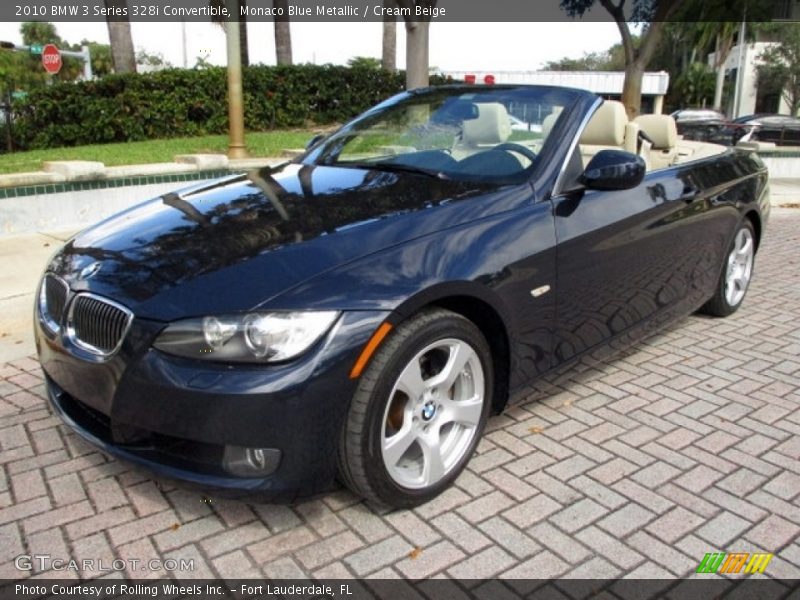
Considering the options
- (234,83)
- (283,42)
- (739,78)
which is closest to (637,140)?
(234,83)

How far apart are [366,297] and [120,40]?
1665cm

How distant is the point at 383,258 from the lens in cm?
242

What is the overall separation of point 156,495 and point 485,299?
1.48 meters

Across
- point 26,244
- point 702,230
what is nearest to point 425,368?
point 702,230

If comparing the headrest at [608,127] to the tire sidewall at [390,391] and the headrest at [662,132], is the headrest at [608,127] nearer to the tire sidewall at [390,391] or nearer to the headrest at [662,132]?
the headrest at [662,132]

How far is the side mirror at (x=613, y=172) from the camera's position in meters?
3.12

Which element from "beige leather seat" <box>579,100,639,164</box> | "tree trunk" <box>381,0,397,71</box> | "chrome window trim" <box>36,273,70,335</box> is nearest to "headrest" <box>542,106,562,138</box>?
"beige leather seat" <box>579,100,639,164</box>

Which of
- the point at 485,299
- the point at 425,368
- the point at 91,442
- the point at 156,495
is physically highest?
the point at 485,299

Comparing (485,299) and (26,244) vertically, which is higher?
(485,299)

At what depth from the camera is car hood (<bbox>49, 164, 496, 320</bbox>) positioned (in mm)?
2287

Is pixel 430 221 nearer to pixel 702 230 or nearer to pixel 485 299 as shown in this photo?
pixel 485 299

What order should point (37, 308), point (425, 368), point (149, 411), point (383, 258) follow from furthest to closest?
point (37, 308)
point (425, 368)
point (383, 258)
point (149, 411)

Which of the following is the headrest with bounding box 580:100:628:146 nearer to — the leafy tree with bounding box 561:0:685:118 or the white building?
the leafy tree with bounding box 561:0:685:118

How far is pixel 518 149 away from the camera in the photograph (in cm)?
330
